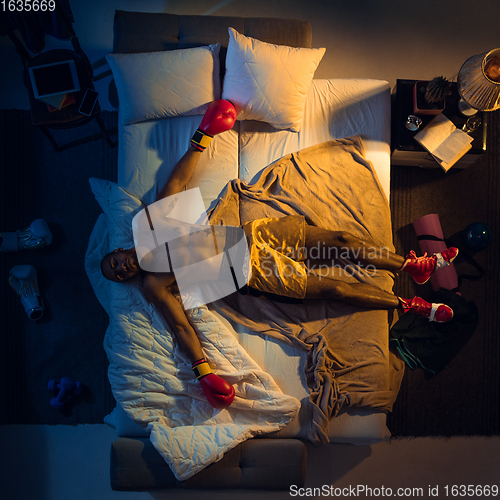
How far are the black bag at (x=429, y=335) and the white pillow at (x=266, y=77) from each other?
1471 millimetres

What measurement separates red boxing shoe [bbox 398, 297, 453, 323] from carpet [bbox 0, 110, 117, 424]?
1996 millimetres

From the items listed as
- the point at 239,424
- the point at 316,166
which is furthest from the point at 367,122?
the point at 239,424

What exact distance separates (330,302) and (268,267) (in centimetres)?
43

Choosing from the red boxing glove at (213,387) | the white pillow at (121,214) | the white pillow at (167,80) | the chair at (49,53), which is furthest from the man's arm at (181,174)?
the red boxing glove at (213,387)

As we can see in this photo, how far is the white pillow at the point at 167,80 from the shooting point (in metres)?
2.10

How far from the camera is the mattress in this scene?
2193 mm

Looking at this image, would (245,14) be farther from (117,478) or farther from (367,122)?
(117,478)

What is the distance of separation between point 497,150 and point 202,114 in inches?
81.0

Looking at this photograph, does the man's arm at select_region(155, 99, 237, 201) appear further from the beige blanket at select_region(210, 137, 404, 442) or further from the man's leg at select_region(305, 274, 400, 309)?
the man's leg at select_region(305, 274, 400, 309)

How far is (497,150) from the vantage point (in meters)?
2.55

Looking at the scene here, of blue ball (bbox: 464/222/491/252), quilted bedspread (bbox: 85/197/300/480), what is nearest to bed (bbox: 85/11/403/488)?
quilted bedspread (bbox: 85/197/300/480)

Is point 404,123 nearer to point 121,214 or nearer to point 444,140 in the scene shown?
point 444,140

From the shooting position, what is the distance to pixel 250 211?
7.16 feet

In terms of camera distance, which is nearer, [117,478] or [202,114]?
[117,478]
